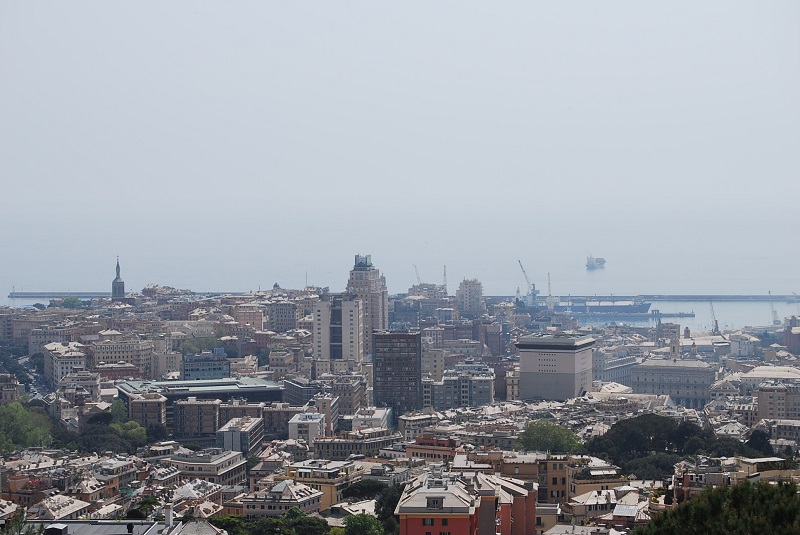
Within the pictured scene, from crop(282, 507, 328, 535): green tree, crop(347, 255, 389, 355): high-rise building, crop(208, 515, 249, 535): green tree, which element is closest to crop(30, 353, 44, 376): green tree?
crop(347, 255, 389, 355): high-rise building

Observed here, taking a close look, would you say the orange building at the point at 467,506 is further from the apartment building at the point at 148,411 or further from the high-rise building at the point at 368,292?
the high-rise building at the point at 368,292

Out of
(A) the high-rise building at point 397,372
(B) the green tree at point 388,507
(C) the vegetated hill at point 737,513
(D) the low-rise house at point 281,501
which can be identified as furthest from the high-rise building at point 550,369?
(C) the vegetated hill at point 737,513

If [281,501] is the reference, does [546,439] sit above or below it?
above

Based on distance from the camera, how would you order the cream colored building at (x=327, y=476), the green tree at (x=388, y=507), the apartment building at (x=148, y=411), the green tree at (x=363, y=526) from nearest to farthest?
the green tree at (x=363, y=526) < the green tree at (x=388, y=507) < the cream colored building at (x=327, y=476) < the apartment building at (x=148, y=411)

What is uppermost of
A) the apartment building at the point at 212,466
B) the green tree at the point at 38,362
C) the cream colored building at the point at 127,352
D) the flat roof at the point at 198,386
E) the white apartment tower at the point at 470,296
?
the white apartment tower at the point at 470,296

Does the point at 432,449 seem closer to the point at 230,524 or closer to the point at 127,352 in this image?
the point at 230,524

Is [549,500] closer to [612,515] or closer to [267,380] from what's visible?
[612,515]

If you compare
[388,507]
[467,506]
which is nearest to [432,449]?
[388,507]

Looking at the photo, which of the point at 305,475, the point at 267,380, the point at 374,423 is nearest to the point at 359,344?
the point at 267,380
